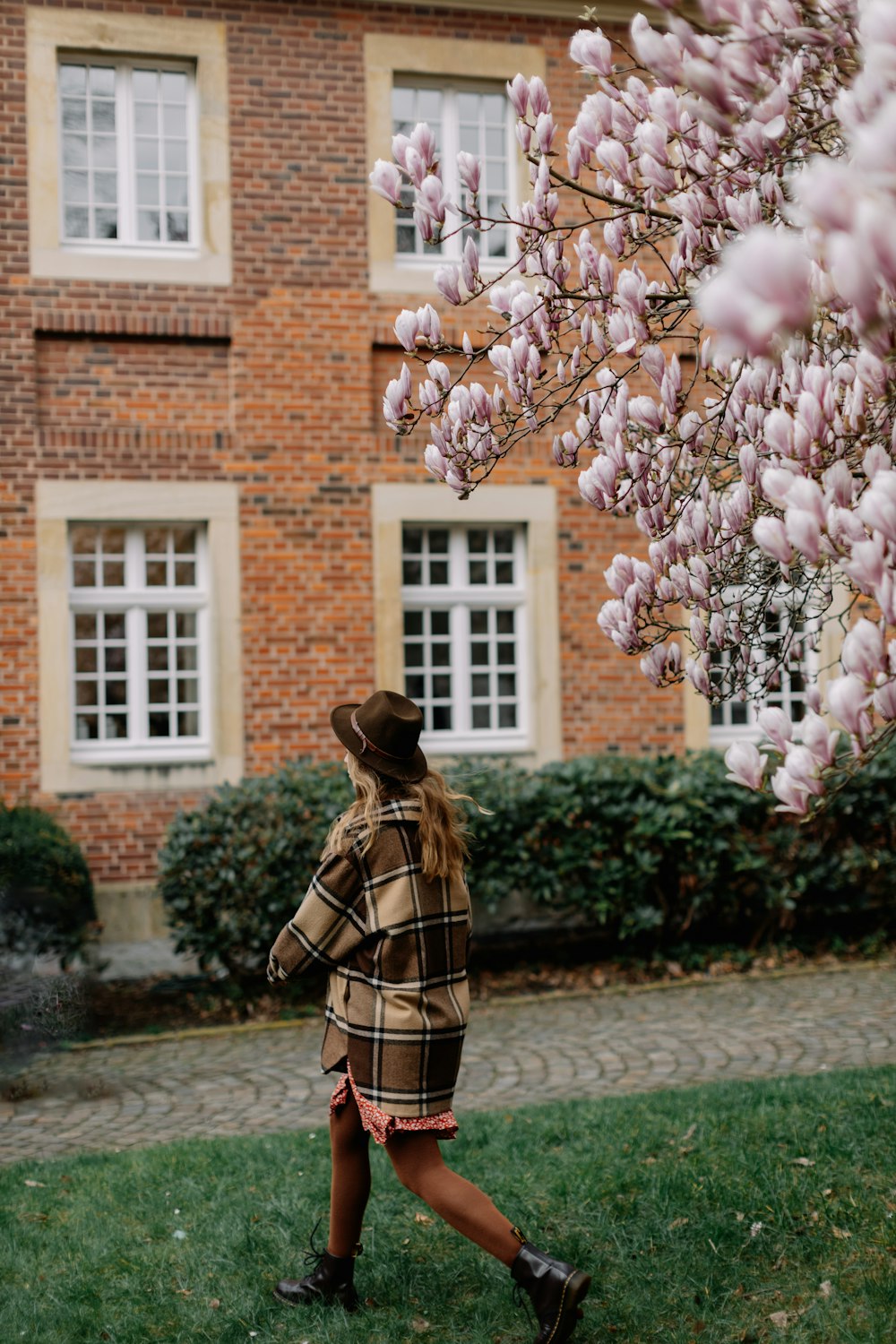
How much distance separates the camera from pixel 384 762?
12.3 feet

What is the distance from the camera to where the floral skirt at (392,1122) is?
3.62 m

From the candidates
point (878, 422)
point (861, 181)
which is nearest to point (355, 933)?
point (878, 422)

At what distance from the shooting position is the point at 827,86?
133 inches

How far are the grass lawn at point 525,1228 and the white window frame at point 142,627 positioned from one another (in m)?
5.35

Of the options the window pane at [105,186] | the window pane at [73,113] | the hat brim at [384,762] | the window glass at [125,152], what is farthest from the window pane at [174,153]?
the hat brim at [384,762]

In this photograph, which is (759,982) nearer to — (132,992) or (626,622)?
(132,992)

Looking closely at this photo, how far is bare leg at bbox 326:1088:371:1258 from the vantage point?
12.6 ft

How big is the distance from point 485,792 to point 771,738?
6801 millimetres

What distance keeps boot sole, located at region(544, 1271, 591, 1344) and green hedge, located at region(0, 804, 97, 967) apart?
5.15 m

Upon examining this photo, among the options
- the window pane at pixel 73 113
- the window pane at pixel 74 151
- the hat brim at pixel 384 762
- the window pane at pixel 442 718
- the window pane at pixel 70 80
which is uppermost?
the window pane at pixel 70 80

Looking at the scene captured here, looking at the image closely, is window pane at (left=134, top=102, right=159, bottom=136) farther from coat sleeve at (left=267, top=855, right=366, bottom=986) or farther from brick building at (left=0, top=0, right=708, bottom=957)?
coat sleeve at (left=267, top=855, right=366, bottom=986)

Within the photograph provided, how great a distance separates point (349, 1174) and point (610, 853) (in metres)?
6.08

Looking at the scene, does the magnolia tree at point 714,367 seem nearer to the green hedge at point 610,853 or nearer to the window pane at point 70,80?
the green hedge at point 610,853

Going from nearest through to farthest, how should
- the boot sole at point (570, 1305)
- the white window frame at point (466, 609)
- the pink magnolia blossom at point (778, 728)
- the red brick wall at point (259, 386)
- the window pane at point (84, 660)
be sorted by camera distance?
the pink magnolia blossom at point (778, 728) < the boot sole at point (570, 1305) < the red brick wall at point (259, 386) < the window pane at point (84, 660) < the white window frame at point (466, 609)
